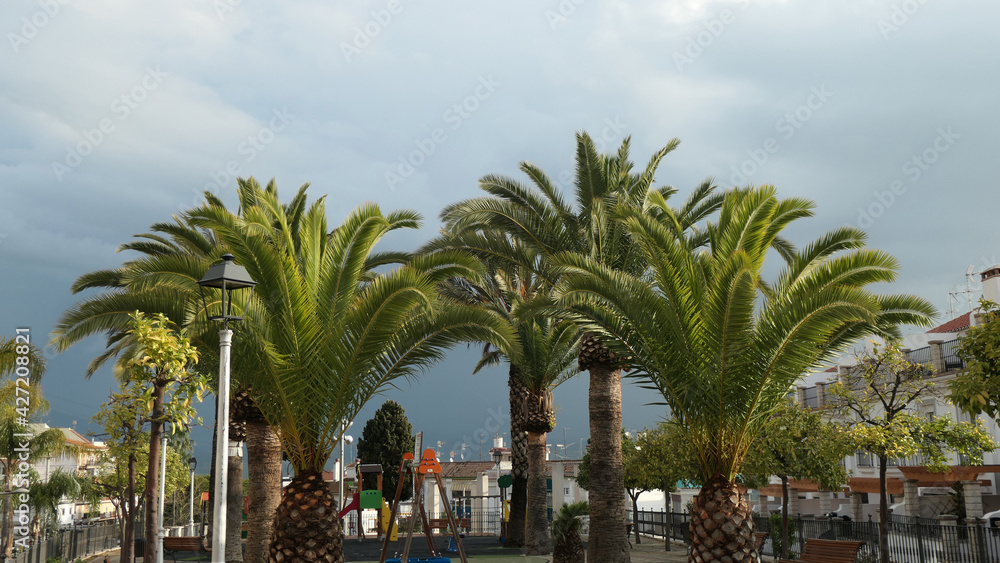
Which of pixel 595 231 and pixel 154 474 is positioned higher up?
pixel 595 231

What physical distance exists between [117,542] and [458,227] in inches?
1074

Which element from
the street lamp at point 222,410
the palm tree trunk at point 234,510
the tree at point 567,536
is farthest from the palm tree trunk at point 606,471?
the palm tree trunk at point 234,510

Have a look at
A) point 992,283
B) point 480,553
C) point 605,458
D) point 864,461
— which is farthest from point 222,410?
point 864,461

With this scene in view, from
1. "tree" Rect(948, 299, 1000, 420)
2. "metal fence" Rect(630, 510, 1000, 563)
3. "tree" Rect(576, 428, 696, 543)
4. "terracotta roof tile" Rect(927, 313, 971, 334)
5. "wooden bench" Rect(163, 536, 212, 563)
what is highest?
"terracotta roof tile" Rect(927, 313, 971, 334)

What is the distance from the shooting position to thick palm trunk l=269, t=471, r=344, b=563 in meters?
11.9

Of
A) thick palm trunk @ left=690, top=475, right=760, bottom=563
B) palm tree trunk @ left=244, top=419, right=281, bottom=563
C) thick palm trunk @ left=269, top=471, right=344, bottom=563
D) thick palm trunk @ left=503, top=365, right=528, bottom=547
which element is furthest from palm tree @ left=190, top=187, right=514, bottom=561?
thick palm trunk @ left=503, top=365, right=528, bottom=547

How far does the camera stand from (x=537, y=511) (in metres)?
22.8

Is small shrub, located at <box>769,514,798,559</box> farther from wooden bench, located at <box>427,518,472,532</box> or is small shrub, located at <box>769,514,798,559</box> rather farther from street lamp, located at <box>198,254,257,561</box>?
street lamp, located at <box>198,254,257,561</box>

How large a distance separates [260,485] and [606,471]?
8043mm

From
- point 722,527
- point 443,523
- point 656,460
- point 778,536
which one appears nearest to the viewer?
point 722,527

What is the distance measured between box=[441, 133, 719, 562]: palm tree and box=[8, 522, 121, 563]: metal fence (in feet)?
45.2

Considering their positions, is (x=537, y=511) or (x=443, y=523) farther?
(x=443, y=523)

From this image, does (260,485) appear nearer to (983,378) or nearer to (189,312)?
(189,312)

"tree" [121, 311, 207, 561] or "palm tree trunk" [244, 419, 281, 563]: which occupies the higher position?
"tree" [121, 311, 207, 561]
